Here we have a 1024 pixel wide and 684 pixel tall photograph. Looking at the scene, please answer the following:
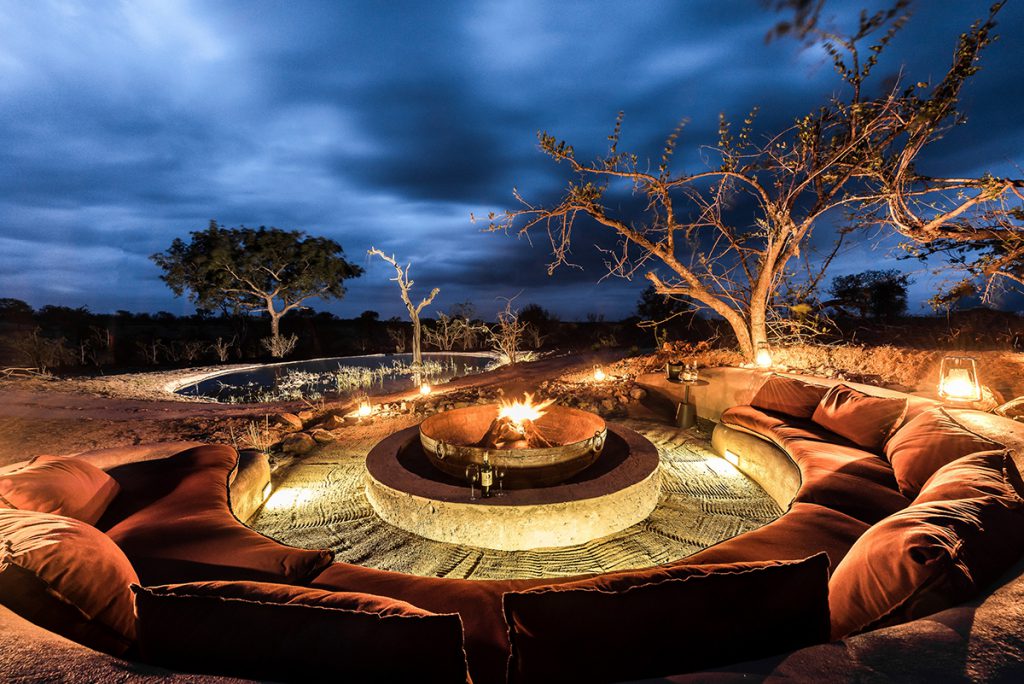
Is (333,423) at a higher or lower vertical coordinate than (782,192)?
lower

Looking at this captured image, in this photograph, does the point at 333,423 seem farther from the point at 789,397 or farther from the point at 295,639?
the point at 789,397

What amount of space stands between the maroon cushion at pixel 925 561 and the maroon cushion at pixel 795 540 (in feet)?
1.62

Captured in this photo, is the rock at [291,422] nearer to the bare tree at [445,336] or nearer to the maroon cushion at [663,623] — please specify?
the maroon cushion at [663,623]

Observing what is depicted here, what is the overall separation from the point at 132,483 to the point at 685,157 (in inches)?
274

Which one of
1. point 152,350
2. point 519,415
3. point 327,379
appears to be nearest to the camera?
point 519,415

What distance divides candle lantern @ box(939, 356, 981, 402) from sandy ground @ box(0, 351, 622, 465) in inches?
207

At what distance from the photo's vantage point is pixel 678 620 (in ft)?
3.64

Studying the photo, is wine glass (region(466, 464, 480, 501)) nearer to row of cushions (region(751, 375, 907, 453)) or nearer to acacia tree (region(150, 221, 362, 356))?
row of cushions (region(751, 375, 907, 453))

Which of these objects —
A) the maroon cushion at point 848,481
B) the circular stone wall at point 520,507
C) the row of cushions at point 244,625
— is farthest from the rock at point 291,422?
the maroon cushion at point 848,481

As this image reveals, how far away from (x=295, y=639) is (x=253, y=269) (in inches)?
832

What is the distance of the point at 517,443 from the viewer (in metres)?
4.03

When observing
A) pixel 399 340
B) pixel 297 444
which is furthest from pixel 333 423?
pixel 399 340

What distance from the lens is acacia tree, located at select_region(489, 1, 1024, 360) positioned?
4555 mm

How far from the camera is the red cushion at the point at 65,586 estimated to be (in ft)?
4.21
